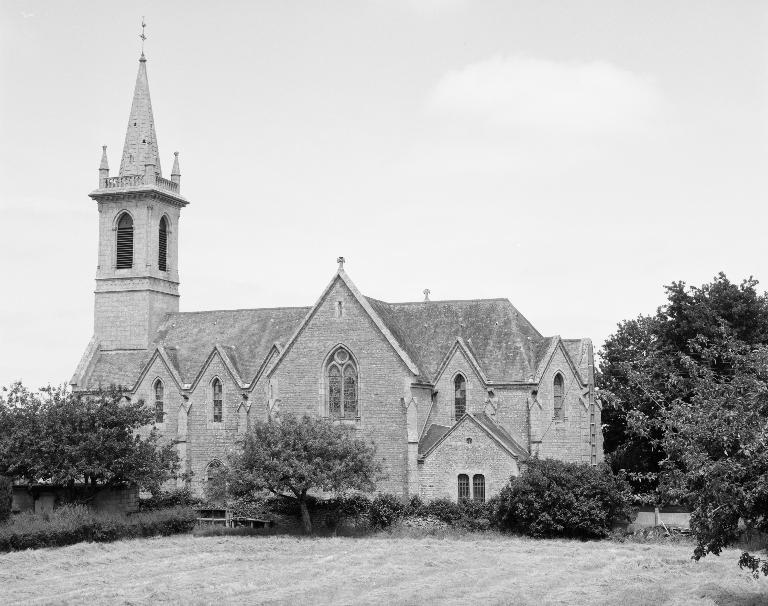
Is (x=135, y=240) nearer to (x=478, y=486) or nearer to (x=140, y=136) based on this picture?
(x=140, y=136)

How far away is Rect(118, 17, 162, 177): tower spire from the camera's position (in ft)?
230

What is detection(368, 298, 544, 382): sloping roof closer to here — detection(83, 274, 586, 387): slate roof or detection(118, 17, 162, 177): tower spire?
detection(83, 274, 586, 387): slate roof

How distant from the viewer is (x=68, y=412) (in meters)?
53.0

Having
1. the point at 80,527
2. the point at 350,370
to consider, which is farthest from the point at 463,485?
the point at 80,527

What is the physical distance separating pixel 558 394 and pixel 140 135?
30.7 meters

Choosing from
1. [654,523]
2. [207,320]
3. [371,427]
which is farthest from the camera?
[207,320]

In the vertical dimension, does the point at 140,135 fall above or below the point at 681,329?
above

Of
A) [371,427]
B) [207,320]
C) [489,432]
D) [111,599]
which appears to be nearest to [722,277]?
[489,432]

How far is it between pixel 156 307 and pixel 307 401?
15.1m

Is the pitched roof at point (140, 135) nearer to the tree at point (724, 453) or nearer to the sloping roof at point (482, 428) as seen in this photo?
the sloping roof at point (482, 428)

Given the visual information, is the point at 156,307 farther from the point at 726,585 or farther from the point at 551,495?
the point at 726,585

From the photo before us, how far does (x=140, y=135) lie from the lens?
7075 centimetres

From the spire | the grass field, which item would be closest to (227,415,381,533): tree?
the grass field

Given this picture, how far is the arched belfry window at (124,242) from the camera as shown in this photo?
Result: 70312 mm
